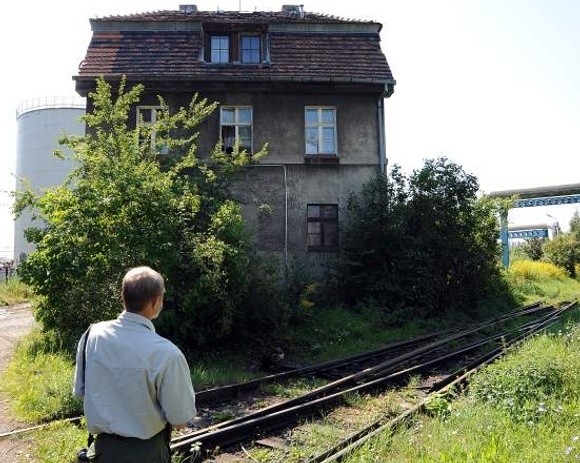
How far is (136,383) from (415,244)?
14.0 metres

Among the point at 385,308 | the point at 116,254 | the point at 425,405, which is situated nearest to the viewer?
the point at 425,405

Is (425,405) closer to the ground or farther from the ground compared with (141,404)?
closer to the ground

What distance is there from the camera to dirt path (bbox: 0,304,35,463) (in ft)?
18.8

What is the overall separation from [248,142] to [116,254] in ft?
27.6

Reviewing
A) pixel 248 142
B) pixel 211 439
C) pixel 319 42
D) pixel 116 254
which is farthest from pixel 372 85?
pixel 211 439

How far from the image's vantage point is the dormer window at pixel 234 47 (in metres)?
18.2

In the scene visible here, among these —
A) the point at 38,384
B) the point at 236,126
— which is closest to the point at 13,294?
the point at 236,126

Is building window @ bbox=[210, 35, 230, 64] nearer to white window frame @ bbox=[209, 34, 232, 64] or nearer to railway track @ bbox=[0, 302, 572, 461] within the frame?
white window frame @ bbox=[209, 34, 232, 64]

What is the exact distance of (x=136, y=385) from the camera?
283 centimetres

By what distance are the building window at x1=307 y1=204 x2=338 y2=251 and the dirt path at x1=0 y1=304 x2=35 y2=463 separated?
27.7 ft

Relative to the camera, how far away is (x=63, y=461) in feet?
17.7

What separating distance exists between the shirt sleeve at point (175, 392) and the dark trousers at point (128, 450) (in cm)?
19

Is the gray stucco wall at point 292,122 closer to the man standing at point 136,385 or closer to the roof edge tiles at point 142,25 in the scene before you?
the roof edge tiles at point 142,25

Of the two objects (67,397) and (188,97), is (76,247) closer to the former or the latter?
(67,397)
